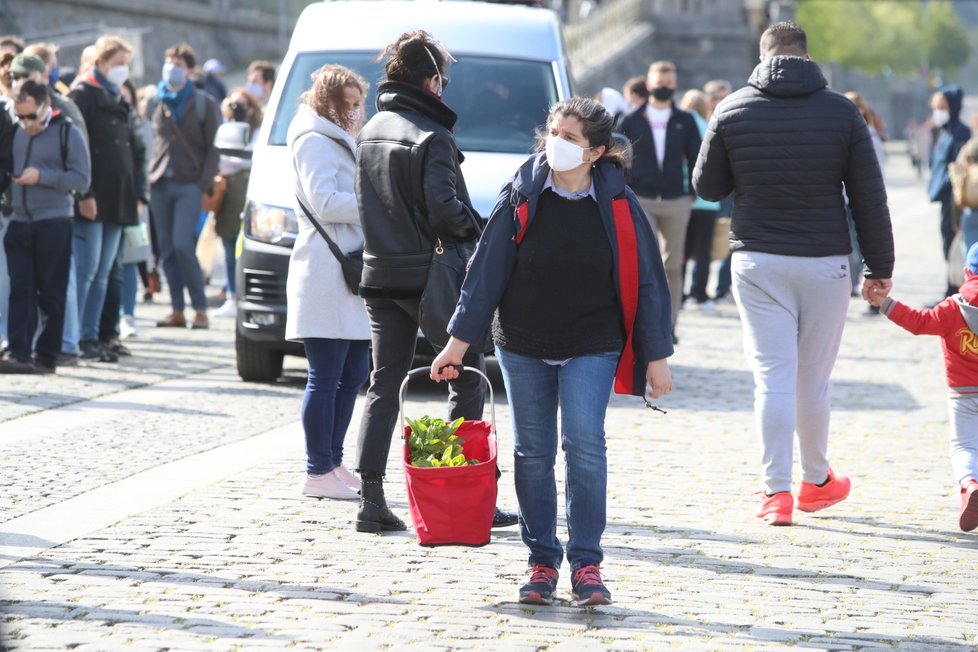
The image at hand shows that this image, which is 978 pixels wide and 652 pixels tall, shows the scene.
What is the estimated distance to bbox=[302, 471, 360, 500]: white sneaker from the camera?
7.47m

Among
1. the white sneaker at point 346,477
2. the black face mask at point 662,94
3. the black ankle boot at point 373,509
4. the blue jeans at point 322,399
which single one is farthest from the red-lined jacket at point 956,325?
the black face mask at point 662,94

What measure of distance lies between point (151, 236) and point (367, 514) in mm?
8708

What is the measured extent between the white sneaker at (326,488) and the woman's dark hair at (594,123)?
2325 millimetres

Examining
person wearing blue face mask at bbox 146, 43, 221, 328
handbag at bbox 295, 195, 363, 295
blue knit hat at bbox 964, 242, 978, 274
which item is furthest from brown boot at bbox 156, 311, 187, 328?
blue knit hat at bbox 964, 242, 978, 274

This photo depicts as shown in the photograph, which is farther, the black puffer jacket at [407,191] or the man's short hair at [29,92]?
the man's short hair at [29,92]

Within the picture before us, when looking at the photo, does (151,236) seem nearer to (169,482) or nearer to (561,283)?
(169,482)

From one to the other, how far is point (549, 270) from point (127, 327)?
854 cm

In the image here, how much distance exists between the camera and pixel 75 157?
10789 millimetres

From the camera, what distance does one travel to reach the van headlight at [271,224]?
33.6 feet

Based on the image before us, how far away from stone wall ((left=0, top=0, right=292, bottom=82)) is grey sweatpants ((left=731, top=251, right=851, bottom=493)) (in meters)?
18.1

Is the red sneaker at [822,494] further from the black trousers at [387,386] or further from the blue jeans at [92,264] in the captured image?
the blue jeans at [92,264]

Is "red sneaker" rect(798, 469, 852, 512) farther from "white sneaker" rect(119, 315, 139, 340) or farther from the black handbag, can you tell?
"white sneaker" rect(119, 315, 139, 340)

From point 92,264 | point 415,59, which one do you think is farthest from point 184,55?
point 415,59

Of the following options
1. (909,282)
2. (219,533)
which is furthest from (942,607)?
(909,282)
